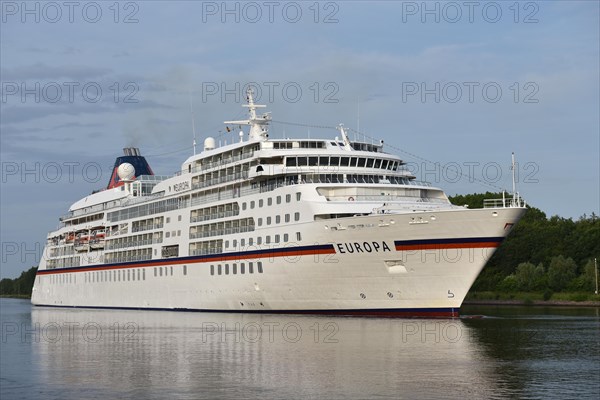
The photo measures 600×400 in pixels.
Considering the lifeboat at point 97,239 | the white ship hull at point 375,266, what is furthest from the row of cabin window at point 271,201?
the lifeboat at point 97,239

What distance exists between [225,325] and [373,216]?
32.9ft

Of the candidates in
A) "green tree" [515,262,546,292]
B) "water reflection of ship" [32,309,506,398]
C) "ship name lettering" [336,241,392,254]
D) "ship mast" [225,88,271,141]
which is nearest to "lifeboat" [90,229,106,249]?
"ship mast" [225,88,271,141]

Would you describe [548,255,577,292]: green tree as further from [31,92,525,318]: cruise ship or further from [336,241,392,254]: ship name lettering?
[336,241,392,254]: ship name lettering

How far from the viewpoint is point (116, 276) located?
7412 centimetres

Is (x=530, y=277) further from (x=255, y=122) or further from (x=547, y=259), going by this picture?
(x=255, y=122)

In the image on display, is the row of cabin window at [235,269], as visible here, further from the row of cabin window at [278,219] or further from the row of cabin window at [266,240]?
the row of cabin window at [278,219]

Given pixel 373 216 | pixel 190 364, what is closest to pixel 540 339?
pixel 373 216

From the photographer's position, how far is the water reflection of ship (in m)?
25.6

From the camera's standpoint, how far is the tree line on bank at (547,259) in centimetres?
9094

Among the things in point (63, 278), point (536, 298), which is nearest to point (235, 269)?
point (63, 278)

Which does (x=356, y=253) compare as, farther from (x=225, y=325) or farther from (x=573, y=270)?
(x=573, y=270)

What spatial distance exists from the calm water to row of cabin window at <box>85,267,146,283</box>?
63.7ft

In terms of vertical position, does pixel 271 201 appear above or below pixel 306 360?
above

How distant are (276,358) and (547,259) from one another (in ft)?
243
